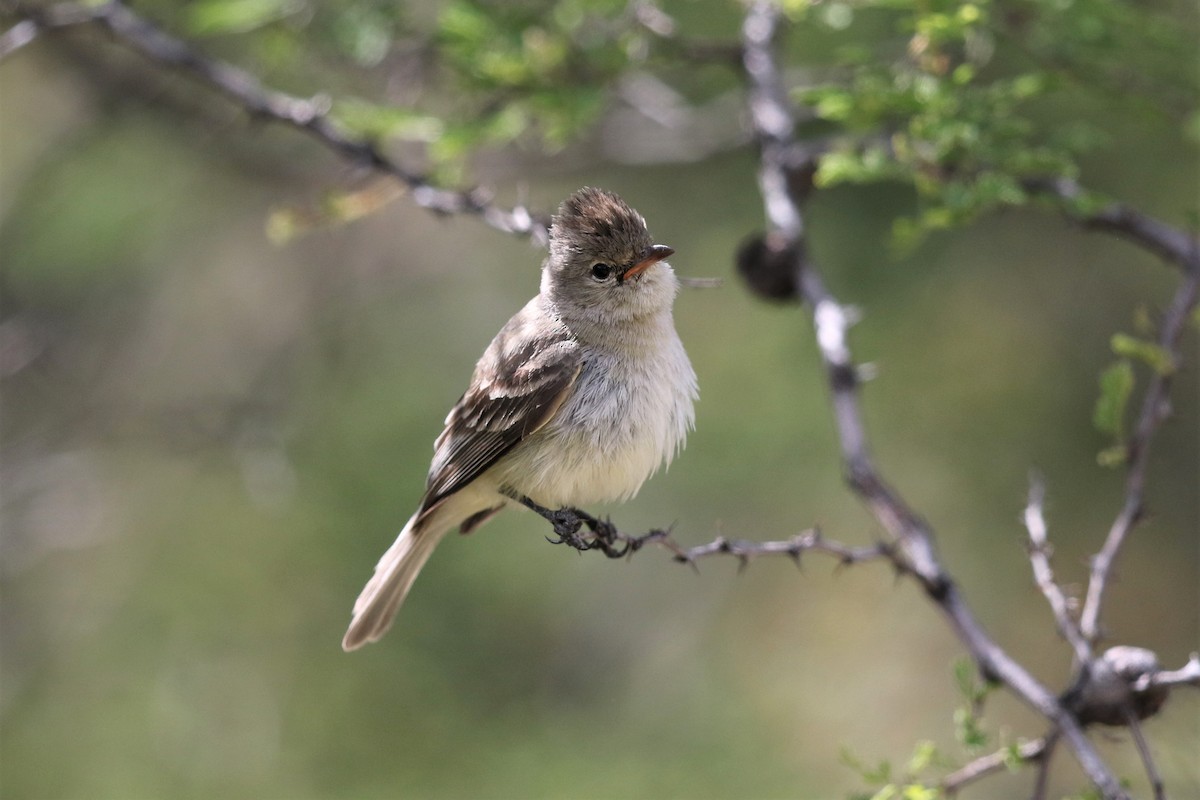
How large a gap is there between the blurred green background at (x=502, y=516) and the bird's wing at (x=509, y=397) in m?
2.59

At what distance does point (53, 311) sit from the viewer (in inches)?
293

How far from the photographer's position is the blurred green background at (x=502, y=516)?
6.48 meters

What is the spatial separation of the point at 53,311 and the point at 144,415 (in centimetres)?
81

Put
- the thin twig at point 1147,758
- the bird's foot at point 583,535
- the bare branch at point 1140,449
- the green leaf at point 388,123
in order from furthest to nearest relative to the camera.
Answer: the green leaf at point 388,123 < the bird's foot at point 583,535 < the bare branch at point 1140,449 < the thin twig at point 1147,758

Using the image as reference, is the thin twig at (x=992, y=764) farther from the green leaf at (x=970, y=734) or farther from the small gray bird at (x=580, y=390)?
the small gray bird at (x=580, y=390)

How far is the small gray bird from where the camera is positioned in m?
3.78

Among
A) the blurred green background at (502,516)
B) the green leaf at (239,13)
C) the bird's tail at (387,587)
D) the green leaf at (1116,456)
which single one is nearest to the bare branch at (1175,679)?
the green leaf at (1116,456)

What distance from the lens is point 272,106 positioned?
4.33 meters

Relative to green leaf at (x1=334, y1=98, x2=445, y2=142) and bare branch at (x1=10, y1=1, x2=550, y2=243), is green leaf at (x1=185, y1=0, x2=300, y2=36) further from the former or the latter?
green leaf at (x1=334, y1=98, x2=445, y2=142)

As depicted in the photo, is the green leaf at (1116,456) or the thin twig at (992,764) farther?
the green leaf at (1116,456)

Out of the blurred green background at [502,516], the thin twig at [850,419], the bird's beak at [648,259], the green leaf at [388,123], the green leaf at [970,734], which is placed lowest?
the blurred green background at [502,516]

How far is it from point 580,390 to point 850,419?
842mm

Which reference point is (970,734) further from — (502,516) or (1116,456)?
(502,516)

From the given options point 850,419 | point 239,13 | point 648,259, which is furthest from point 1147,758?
point 239,13
